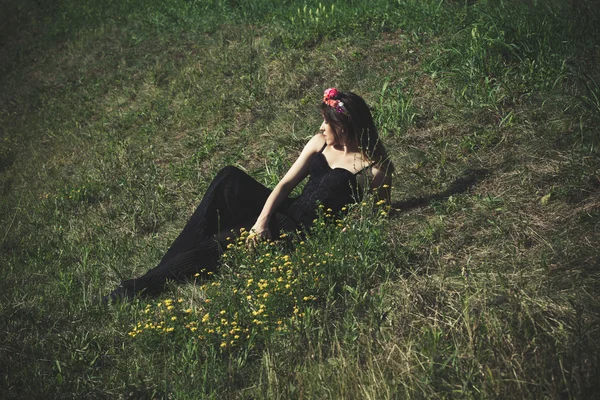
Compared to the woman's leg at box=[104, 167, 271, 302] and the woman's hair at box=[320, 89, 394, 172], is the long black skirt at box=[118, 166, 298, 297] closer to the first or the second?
the woman's leg at box=[104, 167, 271, 302]

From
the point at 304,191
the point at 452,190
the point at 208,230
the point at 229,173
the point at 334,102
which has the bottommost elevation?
the point at 452,190

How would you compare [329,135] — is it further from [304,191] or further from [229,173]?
[229,173]

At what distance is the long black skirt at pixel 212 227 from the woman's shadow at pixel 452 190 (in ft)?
3.08

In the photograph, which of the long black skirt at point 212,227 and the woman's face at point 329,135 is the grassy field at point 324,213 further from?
the woman's face at point 329,135

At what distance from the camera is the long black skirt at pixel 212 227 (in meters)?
4.89

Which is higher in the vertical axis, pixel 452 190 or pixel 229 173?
pixel 229 173

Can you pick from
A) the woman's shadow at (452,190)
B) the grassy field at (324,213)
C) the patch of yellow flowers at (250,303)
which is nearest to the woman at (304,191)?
the grassy field at (324,213)

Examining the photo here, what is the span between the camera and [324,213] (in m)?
4.94

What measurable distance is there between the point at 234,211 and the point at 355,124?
1.20m

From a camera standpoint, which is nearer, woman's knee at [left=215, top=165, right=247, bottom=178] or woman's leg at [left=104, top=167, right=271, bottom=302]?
woman's leg at [left=104, top=167, right=271, bottom=302]

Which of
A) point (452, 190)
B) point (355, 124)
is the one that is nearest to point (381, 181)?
point (355, 124)

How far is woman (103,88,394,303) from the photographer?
16.8ft

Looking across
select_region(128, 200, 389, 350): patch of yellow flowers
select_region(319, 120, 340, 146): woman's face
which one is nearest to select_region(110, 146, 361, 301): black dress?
select_region(319, 120, 340, 146): woman's face

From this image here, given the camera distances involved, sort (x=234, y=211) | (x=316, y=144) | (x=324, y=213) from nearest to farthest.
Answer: (x=324, y=213)
(x=234, y=211)
(x=316, y=144)
